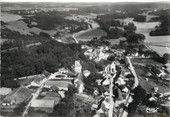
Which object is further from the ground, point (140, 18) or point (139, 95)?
point (140, 18)

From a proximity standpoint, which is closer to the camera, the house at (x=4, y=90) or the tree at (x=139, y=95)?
the tree at (x=139, y=95)

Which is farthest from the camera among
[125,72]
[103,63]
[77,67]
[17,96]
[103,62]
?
[103,62]

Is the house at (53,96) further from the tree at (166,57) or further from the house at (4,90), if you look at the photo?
the tree at (166,57)

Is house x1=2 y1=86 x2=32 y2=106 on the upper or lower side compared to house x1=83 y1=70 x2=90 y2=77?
lower

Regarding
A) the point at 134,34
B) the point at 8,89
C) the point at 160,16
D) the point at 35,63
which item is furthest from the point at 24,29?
the point at 160,16

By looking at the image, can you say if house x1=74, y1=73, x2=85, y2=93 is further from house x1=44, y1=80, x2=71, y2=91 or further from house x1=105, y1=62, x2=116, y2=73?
house x1=105, y1=62, x2=116, y2=73

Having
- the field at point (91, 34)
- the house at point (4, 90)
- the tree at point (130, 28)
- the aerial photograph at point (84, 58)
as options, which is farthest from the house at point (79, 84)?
the tree at point (130, 28)

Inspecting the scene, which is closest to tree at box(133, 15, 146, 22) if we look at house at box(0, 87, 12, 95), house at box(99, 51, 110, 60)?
house at box(99, 51, 110, 60)

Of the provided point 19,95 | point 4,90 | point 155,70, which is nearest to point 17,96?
point 19,95

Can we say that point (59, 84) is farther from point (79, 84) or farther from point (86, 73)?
point (86, 73)
